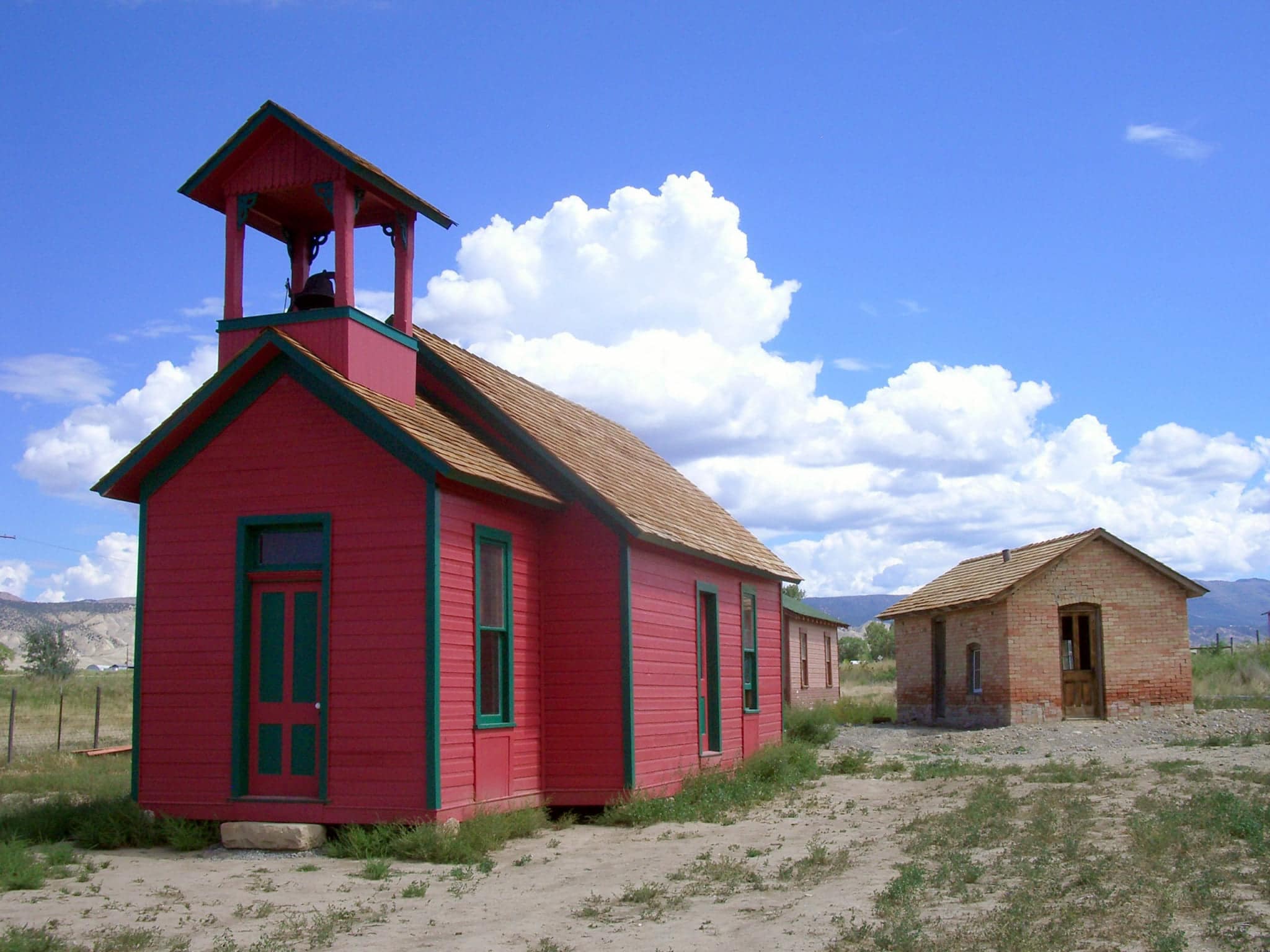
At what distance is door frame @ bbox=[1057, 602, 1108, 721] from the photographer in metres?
27.0

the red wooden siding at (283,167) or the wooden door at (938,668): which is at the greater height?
the red wooden siding at (283,167)

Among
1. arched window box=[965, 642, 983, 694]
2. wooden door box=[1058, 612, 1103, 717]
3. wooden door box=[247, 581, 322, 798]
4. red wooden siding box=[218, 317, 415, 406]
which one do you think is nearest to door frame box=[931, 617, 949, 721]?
arched window box=[965, 642, 983, 694]

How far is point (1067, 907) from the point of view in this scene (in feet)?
26.1

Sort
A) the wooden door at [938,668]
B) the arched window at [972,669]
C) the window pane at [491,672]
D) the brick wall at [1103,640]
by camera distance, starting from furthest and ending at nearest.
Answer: the wooden door at [938,668] → the arched window at [972,669] → the brick wall at [1103,640] → the window pane at [491,672]

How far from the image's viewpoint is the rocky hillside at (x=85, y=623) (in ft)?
465

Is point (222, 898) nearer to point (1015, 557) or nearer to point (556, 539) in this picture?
point (556, 539)

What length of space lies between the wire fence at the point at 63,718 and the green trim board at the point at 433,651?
11683 millimetres

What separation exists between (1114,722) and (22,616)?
6032 inches

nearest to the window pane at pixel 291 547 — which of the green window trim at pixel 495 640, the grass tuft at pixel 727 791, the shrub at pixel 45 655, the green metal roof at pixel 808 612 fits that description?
the green window trim at pixel 495 640

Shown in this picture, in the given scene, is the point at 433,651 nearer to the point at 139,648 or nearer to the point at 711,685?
the point at 139,648

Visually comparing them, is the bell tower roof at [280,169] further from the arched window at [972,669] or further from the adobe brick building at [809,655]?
the adobe brick building at [809,655]

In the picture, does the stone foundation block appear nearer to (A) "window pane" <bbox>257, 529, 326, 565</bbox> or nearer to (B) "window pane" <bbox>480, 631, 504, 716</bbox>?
(B) "window pane" <bbox>480, 631, 504, 716</bbox>

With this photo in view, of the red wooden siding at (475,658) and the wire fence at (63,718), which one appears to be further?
the wire fence at (63,718)

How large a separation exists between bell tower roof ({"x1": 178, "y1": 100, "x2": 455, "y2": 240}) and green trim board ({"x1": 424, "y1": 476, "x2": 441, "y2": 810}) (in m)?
3.52
